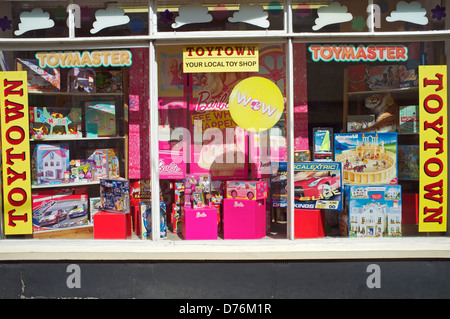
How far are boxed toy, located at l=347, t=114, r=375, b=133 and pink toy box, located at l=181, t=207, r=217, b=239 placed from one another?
6.89 ft

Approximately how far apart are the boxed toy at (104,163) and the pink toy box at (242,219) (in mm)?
1778

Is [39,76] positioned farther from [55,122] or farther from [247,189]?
[247,189]

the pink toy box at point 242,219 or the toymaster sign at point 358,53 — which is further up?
the toymaster sign at point 358,53

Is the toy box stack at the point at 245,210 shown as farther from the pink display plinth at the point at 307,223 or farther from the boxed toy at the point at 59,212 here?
the boxed toy at the point at 59,212

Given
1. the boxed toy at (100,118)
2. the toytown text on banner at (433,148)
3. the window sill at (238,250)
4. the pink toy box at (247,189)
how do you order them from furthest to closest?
the boxed toy at (100,118)
the pink toy box at (247,189)
the toytown text on banner at (433,148)
the window sill at (238,250)

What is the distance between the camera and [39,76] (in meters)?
5.12

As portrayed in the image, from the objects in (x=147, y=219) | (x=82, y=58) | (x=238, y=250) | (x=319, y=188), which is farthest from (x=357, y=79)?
(x=82, y=58)

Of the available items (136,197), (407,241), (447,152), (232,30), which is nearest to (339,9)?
(232,30)

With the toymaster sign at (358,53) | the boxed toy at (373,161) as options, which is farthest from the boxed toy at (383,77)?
the boxed toy at (373,161)

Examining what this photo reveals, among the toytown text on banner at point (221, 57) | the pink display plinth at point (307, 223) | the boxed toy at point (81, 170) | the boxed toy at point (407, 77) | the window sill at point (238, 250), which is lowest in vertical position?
the window sill at point (238, 250)

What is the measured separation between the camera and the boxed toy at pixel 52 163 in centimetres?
521

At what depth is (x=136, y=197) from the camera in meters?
5.54

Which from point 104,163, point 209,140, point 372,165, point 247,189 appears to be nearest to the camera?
point 372,165

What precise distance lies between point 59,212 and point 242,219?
2.51 metres
